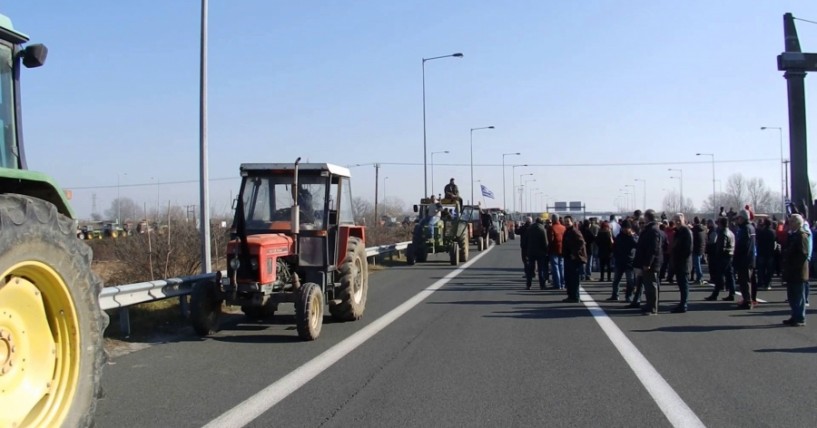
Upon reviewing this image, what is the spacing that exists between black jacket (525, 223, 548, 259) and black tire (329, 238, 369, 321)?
6.24 m

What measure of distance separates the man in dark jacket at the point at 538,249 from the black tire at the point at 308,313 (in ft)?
27.8

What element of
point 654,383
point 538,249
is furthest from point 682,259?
point 654,383

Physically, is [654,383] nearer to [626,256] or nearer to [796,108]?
[626,256]

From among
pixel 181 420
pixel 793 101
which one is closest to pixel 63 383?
pixel 181 420

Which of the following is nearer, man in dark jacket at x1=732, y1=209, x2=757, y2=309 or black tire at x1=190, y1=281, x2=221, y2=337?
black tire at x1=190, y1=281, x2=221, y2=337

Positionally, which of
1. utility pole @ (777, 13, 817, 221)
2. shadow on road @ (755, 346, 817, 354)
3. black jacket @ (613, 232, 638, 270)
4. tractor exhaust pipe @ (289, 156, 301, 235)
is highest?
utility pole @ (777, 13, 817, 221)

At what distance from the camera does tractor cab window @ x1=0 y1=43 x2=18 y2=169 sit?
4.85 metres

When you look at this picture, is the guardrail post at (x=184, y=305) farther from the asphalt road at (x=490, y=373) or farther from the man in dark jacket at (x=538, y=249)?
the man in dark jacket at (x=538, y=249)

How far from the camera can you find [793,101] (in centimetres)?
2352

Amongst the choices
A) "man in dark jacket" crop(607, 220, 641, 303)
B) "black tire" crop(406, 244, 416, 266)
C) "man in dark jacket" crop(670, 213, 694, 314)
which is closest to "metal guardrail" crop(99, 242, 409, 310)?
"man in dark jacket" crop(670, 213, 694, 314)

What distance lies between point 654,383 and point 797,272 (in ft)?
17.9

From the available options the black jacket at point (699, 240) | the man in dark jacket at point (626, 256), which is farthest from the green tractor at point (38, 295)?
the black jacket at point (699, 240)

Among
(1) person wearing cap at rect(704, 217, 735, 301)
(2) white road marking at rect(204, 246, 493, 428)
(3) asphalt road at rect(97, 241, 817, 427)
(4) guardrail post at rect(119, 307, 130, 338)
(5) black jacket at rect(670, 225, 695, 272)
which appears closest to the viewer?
(2) white road marking at rect(204, 246, 493, 428)

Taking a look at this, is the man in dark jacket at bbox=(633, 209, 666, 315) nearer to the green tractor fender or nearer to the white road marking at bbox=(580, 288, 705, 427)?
the white road marking at bbox=(580, 288, 705, 427)
